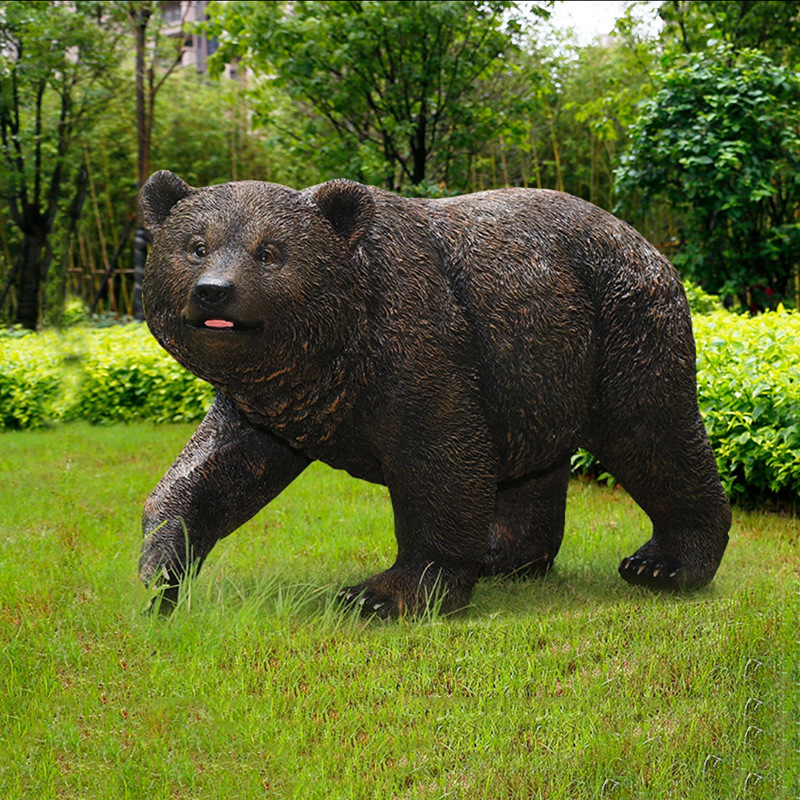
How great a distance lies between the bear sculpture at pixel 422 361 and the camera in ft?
9.27

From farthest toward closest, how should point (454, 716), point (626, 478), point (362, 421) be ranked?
point (626, 478) < point (362, 421) < point (454, 716)

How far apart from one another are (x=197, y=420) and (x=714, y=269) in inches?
197

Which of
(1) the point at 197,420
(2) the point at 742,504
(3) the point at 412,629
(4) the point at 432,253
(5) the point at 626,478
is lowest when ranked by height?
(1) the point at 197,420

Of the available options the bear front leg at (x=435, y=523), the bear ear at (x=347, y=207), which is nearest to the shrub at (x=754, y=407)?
the bear front leg at (x=435, y=523)

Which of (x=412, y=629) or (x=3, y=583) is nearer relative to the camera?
(x=412, y=629)

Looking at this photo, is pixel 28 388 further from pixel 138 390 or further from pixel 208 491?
pixel 208 491

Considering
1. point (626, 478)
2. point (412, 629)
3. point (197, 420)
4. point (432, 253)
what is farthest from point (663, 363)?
point (197, 420)

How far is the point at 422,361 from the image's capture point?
302 centimetres

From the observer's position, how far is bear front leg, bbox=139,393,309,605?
3.16 m

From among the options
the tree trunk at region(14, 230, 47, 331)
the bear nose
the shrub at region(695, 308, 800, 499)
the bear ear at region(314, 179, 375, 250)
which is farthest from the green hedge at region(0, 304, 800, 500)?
the bear nose

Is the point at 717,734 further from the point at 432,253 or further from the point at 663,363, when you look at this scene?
the point at 432,253

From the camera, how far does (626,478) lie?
353cm

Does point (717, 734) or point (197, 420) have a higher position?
point (717, 734)

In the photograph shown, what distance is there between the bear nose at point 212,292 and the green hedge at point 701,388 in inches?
132
